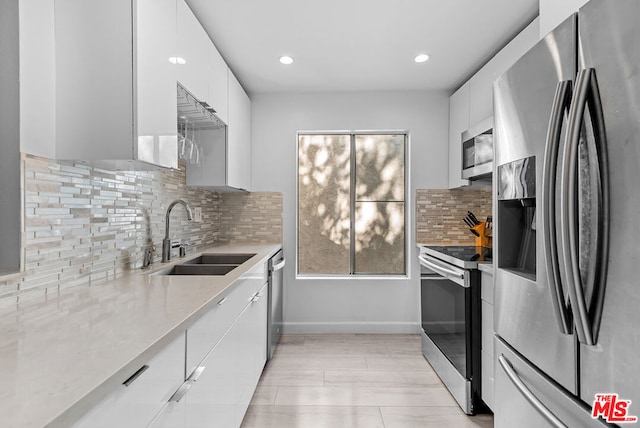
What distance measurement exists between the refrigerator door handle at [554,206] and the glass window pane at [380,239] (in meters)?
3.01

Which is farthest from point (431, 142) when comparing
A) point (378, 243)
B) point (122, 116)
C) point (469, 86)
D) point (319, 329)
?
point (122, 116)

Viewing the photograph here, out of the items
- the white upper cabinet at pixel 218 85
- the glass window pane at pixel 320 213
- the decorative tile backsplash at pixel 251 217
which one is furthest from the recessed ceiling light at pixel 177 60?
the glass window pane at pixel 320 213

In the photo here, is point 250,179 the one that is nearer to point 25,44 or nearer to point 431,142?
point 431,142

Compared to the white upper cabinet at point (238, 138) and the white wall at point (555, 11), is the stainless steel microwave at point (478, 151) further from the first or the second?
the white upper cabinet at point (238, 138)

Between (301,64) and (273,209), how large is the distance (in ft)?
4.56

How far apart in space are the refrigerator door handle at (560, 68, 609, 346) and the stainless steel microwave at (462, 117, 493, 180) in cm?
178

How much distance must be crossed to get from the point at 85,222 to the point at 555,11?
79.1 inches

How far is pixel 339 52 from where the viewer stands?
2707mm

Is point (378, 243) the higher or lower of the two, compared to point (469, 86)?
lower

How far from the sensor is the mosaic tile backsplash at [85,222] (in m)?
1.25

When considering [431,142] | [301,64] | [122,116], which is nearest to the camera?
[122,116]

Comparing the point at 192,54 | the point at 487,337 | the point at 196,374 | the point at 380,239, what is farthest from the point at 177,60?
the point at 380,239

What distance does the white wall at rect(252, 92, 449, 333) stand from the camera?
3572mm

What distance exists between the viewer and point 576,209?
85cm
